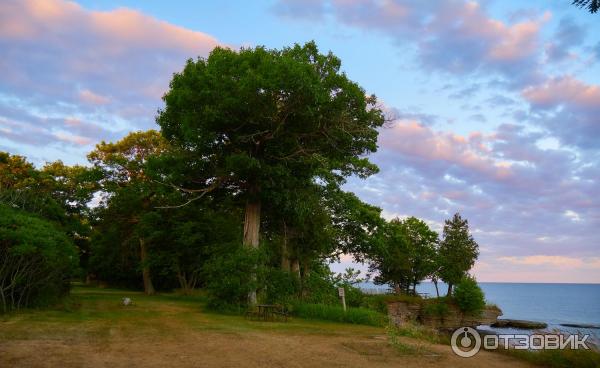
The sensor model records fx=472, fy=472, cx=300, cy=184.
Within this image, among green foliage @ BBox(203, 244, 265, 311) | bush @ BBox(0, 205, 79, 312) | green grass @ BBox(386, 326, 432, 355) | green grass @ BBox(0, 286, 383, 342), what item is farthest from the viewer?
green foliage @ BBox(203, 244, 265, 311)

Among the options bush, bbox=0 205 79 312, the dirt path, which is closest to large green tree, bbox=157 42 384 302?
bush, bbox=0 205 79 312

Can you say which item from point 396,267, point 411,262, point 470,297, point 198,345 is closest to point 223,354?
point 198,345

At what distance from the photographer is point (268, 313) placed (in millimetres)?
20359

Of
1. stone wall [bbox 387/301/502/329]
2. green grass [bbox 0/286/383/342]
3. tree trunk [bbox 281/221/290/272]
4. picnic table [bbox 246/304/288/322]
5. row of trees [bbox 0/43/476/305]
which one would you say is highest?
row of trees [bbox 0/43/476/305]

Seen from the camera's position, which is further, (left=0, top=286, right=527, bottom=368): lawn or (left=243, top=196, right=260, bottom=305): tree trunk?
(left=243, top=196, right=260, bottom=305): tree trunk

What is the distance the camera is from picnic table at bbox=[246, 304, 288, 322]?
19.9 metres

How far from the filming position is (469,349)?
41.9 feet

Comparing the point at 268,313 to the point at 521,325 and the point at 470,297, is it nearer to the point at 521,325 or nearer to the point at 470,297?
the point at 470,297

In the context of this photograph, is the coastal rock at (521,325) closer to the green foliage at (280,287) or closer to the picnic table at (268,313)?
the green foliage at (280,287)

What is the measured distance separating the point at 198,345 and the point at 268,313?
833cm

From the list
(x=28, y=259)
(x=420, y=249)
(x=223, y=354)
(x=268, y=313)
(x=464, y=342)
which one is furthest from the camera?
(x=420, y=249)

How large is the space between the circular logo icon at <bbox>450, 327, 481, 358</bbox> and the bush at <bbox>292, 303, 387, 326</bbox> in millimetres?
6240

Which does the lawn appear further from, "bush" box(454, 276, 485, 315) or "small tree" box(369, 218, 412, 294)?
"bush" box(454, 276, 485, 315)

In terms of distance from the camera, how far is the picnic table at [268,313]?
19866 mm
